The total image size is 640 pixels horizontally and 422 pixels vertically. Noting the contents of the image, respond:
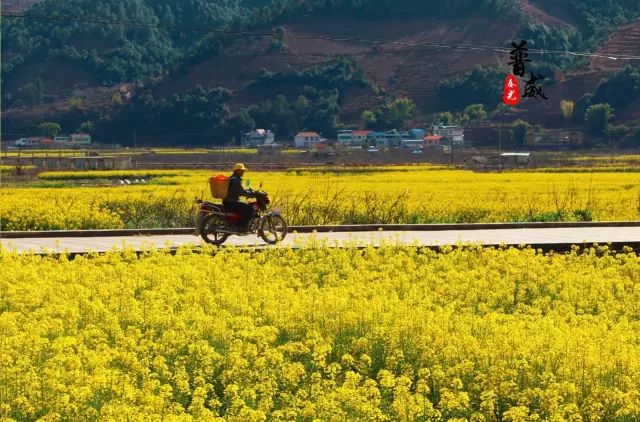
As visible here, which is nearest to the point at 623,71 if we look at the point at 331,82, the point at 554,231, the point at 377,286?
the point at 331,82

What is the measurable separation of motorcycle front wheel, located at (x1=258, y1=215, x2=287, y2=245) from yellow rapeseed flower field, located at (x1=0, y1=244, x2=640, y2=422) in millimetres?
3464

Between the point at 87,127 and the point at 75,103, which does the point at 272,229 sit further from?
the point at 75,103

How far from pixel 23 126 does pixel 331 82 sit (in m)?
44.8

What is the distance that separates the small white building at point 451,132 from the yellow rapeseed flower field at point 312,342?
121681 mm

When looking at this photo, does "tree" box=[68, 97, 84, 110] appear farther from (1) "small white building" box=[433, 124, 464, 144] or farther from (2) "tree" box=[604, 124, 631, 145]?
(2) "tree" box=[604, 124, 631, 145]

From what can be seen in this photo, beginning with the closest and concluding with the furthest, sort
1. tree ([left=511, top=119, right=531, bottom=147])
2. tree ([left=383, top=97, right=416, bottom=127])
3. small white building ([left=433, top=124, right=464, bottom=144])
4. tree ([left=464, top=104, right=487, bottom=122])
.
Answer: tree ([left=511, top=119, right=531, bottom=147])
small white building ([left=433, top=124, right=464, bottom=144])
tree ([left=464, top=104, right=487, bottom=122])
tree ([left=383, top=97, right=416, bottom=127])

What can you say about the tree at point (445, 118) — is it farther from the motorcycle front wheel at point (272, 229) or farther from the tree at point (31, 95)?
the motorcycle front wheel at point (272, 229)

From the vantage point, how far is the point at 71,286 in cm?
1208

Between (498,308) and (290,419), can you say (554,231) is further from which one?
(290,419)

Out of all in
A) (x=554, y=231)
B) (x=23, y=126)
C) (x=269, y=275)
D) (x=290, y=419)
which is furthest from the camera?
(x=23, y=126)

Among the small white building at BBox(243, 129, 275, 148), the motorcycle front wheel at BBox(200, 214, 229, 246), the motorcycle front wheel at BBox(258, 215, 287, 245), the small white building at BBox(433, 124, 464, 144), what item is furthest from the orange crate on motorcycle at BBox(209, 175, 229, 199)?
the small white building at BBox(243, 129, 275, 148)

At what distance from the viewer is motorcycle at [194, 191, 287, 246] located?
59.3 ft

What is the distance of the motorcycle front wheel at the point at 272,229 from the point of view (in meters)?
18.3

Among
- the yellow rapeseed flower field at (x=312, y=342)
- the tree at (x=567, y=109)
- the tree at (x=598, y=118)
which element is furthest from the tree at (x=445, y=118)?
the yellow rapeseed flower field at (x=312, y=342)
